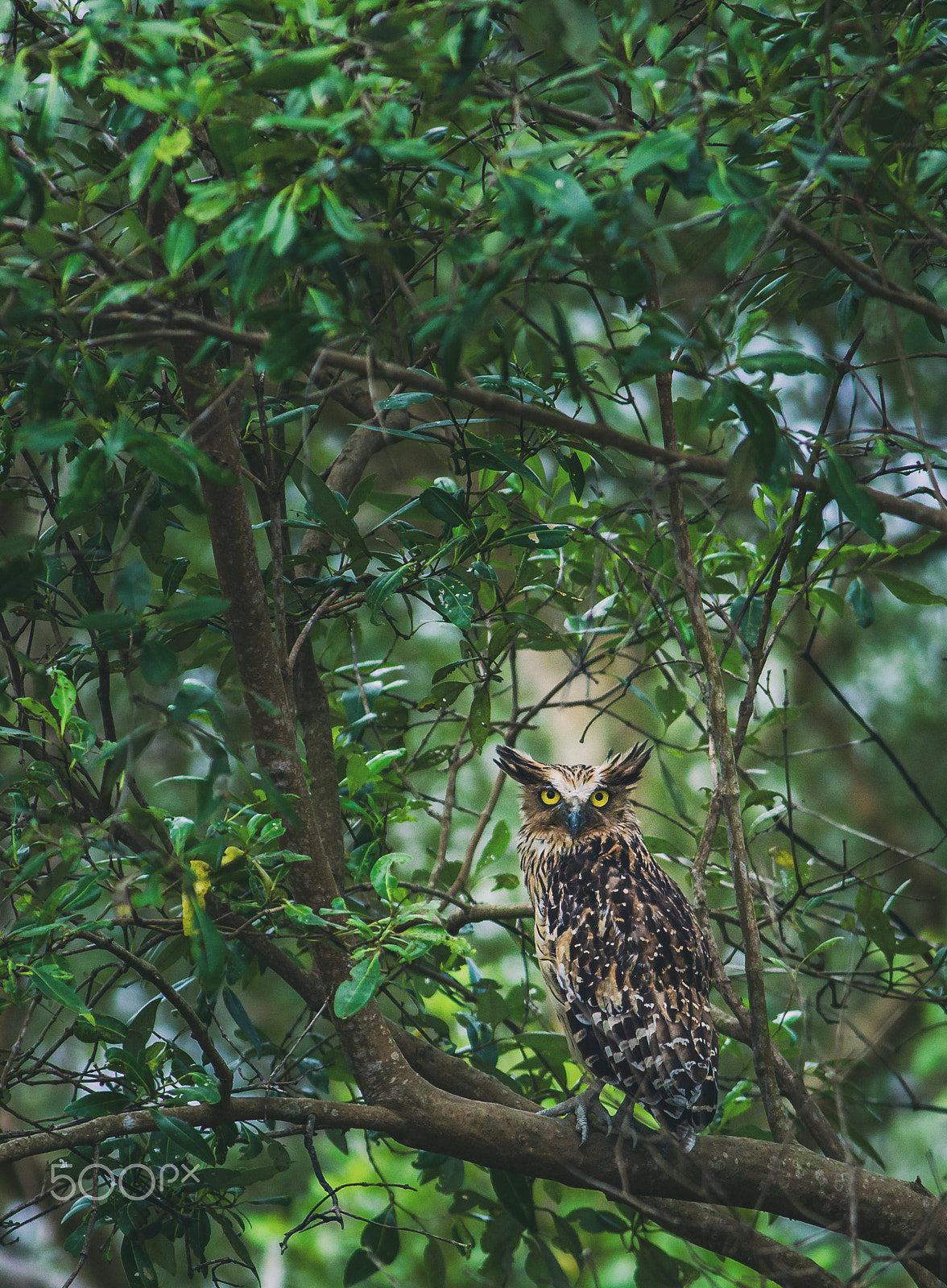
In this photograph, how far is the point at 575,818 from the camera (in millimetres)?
3199

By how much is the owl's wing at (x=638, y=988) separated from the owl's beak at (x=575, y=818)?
0.73 ft

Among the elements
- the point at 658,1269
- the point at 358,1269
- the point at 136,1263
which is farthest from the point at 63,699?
the point at 658,1269

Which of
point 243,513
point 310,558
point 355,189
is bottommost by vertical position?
point 355,189

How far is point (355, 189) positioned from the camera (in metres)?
1.27

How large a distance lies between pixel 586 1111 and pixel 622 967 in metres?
0.39

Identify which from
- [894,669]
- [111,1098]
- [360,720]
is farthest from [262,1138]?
[894,669]

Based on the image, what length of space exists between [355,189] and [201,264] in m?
0.91

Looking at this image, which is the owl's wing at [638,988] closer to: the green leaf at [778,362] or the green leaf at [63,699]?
the green leaf at [63,699]

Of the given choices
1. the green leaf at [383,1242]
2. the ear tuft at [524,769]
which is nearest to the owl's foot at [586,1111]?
the green leaf at [383,1242]

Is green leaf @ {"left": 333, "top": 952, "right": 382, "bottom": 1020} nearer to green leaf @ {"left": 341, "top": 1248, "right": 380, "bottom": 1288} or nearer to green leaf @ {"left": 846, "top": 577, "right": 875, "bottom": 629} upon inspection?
green leaf @ {"left": 341, "top": 1248, "right": 380, "bottom": 1288}

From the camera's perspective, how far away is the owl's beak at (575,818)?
3197mm

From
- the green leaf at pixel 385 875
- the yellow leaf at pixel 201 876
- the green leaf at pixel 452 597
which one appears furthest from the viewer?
the green leaf at pixel 452 597

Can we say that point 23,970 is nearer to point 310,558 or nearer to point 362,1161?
point 310,558

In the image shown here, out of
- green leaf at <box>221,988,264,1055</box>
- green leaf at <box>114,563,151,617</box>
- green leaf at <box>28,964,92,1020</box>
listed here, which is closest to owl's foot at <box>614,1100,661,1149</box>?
green leaf at <box>221,988,264,1055</box>
